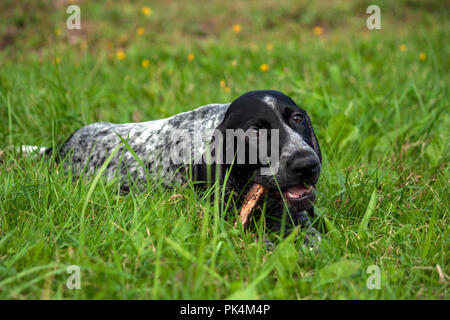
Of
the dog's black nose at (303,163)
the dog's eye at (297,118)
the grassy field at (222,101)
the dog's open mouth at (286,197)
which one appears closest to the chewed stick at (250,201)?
the dog's open mouth at (286,197)

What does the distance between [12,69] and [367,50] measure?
533cm

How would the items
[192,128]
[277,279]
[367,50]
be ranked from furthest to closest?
1. [367,50]
2. [192,128]
3. [277,279]

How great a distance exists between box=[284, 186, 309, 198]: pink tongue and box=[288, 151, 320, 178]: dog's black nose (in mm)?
131

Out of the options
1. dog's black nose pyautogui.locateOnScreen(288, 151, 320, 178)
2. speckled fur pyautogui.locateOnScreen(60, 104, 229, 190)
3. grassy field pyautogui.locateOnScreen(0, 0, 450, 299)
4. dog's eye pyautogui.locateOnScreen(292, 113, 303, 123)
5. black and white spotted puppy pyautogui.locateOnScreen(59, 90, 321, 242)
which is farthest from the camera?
speckled fur pyautogui.locateOnScreen(60, 104, 229, 190)

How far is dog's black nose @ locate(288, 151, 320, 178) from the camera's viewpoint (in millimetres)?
2590

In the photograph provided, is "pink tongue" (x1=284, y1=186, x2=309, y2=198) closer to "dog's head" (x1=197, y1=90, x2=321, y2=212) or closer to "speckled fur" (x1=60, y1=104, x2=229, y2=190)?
"dog's head" (x1=197, y1=90, x2=321, y2=212)

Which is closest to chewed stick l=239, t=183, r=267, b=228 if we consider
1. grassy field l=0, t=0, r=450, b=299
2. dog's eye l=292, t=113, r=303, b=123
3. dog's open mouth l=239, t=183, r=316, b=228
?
dog's open mouth l=239, t=183, r=316, b=228

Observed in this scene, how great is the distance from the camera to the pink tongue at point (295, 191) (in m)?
2.75

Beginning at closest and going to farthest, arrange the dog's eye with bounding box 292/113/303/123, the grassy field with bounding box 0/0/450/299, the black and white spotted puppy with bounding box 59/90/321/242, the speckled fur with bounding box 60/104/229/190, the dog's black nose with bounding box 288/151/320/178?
the grassy field with bounding box 0/0/450/299 → the dog's black nose with bounding box 288/151/320/178 → the black and white spotted puppy with bounding box 59/90/321/242 → the dog's eye with bounding box 292/113/303/123 → the speckled fur with bounding box 60/104/229/190

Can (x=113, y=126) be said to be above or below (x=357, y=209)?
above

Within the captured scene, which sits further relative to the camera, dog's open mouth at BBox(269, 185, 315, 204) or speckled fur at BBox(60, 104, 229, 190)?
speckled fur at BBox(60, 104, 229, 190)

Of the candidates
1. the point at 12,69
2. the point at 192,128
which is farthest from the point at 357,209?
the point at 12,69

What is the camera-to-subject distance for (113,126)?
401 cm
